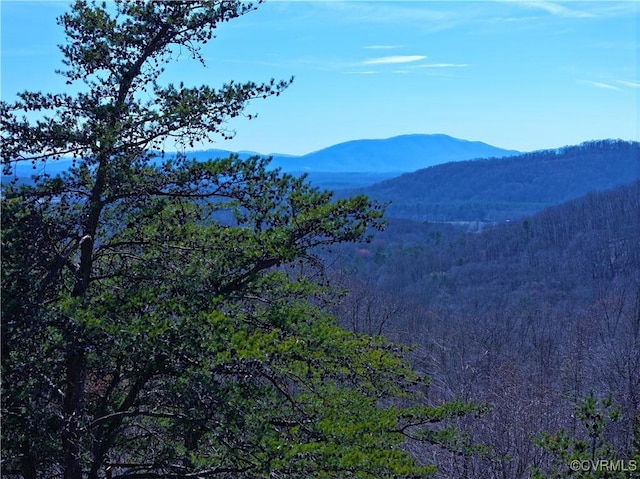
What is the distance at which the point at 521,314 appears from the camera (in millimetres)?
47812

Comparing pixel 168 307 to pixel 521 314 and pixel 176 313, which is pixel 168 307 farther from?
pixel 521 314

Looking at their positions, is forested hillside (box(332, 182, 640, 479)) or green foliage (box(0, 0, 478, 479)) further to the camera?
forested hillside (box(332, 182, 640, 479))

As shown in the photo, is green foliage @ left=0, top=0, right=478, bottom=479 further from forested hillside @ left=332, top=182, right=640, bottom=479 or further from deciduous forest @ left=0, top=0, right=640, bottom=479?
forested hillside @ left=332, top=182, right=640, bottom=479

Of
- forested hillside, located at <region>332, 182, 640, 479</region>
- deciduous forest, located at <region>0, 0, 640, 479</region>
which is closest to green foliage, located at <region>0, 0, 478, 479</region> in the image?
deciduous forest, located at <region>0, 0, 640, 479</region>

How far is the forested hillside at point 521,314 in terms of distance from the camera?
61.3 feet

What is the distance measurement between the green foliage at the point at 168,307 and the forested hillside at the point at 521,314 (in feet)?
8.73

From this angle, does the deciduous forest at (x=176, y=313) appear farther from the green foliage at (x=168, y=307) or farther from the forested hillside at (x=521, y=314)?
the forested hillside at (x=521, y=314)

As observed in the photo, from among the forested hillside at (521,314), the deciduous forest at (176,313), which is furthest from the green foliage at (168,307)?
the forested hillside at (521,314)

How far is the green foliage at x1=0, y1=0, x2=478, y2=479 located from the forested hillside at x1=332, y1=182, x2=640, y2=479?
2660 millimetres

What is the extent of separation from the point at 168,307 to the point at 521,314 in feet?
146

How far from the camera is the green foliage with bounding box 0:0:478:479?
5840mm

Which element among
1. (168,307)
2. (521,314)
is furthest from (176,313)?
(521,314)

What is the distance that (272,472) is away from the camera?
5859 millimetres

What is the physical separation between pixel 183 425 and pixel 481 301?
57.4 meters
